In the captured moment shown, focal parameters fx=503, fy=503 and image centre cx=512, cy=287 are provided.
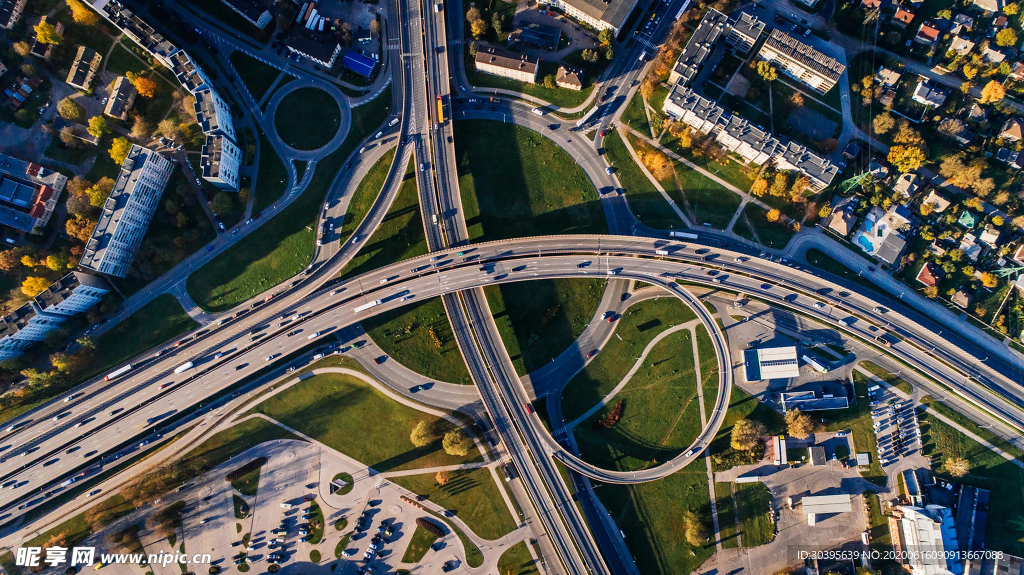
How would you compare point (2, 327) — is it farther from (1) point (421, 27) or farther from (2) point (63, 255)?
(1) point (421, 27)

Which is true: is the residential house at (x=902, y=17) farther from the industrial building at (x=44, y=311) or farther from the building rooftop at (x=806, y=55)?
the industrial building at (x=44, y=311)

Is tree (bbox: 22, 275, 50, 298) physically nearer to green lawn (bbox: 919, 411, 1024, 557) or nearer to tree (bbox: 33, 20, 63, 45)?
tree (bbox: 33, 20, 63, 45)

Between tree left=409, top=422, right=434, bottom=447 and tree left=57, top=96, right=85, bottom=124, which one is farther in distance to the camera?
tree left=57, top=96, right=85, bottom=124

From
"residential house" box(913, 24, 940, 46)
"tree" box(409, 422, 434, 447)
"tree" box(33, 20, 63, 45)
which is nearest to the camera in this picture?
"tree" box(409, 422, 434, 447)

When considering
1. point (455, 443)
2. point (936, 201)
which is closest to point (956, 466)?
point (936, 201)

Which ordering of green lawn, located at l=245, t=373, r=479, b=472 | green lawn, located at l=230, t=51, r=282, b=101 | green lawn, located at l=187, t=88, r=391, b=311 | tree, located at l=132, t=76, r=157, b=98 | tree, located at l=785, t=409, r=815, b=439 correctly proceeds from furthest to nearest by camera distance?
1. green lawn, located at l=230, t=51, r=282, b=101
2. green lawn, located at l=187, t=88, r=391, b=311
3. green lawn, located at l=245, t=373, r=479, b=472
4. tree, located at l=132, t=76, r=157, b=98
5. tree, located at l=785, t=409, r=815, b=439

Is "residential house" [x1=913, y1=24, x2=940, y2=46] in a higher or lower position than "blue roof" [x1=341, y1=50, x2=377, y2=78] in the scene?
higher

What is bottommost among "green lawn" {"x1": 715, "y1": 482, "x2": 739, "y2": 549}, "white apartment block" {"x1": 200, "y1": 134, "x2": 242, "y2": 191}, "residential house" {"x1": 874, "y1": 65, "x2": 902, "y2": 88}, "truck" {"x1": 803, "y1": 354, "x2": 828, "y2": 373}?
"green lawn" {"x1": 715, "y1": 482, "x2": 739, "y2": 549}

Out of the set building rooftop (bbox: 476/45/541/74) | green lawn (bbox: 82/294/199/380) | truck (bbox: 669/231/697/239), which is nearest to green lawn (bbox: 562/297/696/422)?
truck (bbox: 669/231/697/239)
